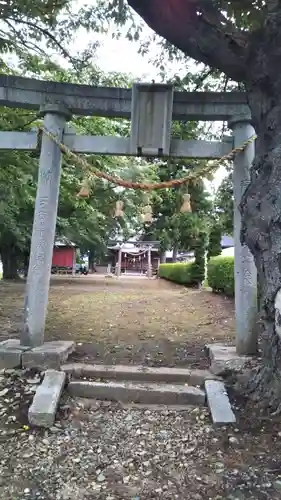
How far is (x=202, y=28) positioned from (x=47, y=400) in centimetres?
327

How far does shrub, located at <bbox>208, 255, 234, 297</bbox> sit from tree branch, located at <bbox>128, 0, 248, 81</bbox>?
6.07m

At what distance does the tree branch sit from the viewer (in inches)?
132

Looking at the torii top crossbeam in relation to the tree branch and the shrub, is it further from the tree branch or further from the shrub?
the shrub

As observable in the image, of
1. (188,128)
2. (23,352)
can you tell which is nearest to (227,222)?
(188,128)

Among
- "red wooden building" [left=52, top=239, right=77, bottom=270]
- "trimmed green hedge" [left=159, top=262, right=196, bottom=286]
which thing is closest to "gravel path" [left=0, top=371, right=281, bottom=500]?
"trimmed green hedge" [left=159, top=262, right=196, bottom=286]

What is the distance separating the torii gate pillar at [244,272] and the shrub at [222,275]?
15.4 ft

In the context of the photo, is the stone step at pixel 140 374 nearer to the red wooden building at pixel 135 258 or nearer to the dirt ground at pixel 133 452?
the dirt ground at pixel 133 452

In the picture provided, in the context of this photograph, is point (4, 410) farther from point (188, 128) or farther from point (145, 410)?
point (188, 128)

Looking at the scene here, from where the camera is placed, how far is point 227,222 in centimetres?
1395

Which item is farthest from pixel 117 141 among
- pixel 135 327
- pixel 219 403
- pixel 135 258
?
pixel 135 258

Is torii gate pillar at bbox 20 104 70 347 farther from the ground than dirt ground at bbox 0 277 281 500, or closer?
farther from the ground

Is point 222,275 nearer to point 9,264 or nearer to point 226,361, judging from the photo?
point 226,361

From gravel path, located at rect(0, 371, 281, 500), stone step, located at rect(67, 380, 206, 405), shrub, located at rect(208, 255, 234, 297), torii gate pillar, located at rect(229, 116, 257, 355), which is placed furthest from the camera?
shrub, located at rect(208, 255, 234, 297)

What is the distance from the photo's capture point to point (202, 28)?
338 cm
